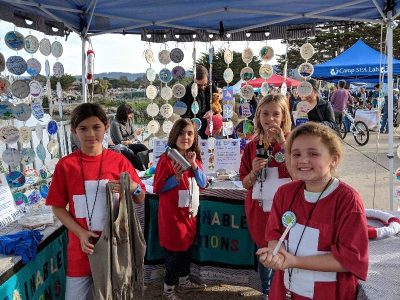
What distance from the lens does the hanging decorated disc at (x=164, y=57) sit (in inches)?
149

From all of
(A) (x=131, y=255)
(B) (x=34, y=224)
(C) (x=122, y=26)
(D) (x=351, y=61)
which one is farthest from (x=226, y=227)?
(D) (x=351, y=61)

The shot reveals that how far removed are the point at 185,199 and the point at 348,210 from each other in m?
1.36

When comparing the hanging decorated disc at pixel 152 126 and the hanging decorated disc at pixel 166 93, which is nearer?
the hanging decorated disc at pixel 166 93

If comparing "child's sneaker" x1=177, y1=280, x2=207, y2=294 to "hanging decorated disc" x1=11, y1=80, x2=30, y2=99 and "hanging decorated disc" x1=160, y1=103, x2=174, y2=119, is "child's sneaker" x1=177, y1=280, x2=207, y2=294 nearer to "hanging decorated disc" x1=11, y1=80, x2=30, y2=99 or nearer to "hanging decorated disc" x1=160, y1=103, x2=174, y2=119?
"hanging decorated disc" x1=160, y1=103, x2=174, y2=119

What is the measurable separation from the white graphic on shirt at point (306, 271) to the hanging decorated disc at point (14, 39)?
2493 millimetres

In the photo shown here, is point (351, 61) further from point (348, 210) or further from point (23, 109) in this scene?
point (348, 210)

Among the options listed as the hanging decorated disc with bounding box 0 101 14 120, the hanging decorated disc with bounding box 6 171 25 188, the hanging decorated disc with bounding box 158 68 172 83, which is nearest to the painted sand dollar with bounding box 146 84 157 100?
the hanging decorated disc with bounding box 158 68 172 83

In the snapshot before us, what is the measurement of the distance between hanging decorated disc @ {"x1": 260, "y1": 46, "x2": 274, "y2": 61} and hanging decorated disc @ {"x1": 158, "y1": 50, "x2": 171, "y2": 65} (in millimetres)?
926

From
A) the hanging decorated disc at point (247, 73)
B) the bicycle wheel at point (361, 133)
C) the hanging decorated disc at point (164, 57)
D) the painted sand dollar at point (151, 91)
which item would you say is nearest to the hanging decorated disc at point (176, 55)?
the hanging decorated disc at point (164, 57)

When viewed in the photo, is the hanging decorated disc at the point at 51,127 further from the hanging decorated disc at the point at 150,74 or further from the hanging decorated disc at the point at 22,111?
the hanging decorated disc at the point at 150,74

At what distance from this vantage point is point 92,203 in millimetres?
1784

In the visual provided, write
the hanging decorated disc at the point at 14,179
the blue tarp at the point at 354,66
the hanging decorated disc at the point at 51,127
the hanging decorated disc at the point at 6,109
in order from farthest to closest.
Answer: the blue tarp at the point at 354,66
the hanging decorated disc at the point at 51,127
the hanging decorated disc at the point at 14,179
the hanging decorated disc at the point at 6,109

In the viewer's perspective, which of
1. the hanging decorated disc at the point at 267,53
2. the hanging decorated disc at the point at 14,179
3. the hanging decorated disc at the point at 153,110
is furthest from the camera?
the hanging decorated disc at the point at 153,110

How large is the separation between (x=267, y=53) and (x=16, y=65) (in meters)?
2.25
